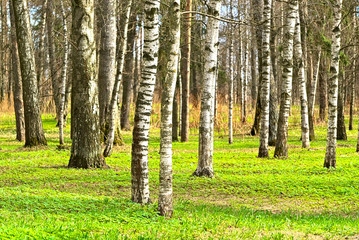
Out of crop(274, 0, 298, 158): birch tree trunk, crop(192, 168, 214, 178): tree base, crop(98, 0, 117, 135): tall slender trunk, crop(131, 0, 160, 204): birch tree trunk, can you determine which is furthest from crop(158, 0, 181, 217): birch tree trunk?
crop(98, 0, 117, 135): tall slender trunk

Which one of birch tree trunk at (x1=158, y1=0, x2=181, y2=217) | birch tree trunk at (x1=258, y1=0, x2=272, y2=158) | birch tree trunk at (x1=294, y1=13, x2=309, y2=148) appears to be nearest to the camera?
birch tree trunk at (x1=158, y1=0, x2=181, y2=217)

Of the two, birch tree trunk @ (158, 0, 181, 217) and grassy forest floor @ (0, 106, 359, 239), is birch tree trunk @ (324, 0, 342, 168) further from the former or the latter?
birch tree trunk @ (158, 0, 181, 217)

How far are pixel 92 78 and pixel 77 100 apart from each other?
2.59 ft

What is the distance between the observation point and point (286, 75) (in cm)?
1512

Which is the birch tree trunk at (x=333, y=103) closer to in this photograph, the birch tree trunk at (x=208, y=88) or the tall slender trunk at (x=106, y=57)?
the birch tree trunk at (x=208, y=88)

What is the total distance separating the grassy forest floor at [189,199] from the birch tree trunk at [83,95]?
614mm

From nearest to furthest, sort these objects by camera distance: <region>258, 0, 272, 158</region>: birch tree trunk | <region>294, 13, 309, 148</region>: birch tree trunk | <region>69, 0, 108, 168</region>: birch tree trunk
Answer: <region>69, 0, 108, 168</region>: birch tree trunk → <region>258, 0, 272, 158</region>: birch tree trunk → <region>294, 13, 309, 148</region>: birch tree trunk

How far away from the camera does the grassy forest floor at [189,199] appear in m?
6.12

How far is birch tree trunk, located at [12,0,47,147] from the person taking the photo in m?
16.6

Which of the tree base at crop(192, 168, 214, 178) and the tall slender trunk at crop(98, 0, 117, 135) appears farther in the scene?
the tall slender trunk at crop(98, 0, 117, 135)

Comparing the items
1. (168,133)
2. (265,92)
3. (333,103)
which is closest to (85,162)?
(168,133)

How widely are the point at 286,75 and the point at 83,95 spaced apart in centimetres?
723

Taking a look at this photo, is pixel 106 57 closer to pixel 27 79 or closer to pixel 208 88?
pixel 27 79

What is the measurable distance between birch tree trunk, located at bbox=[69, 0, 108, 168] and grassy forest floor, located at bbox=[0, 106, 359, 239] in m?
0.61
